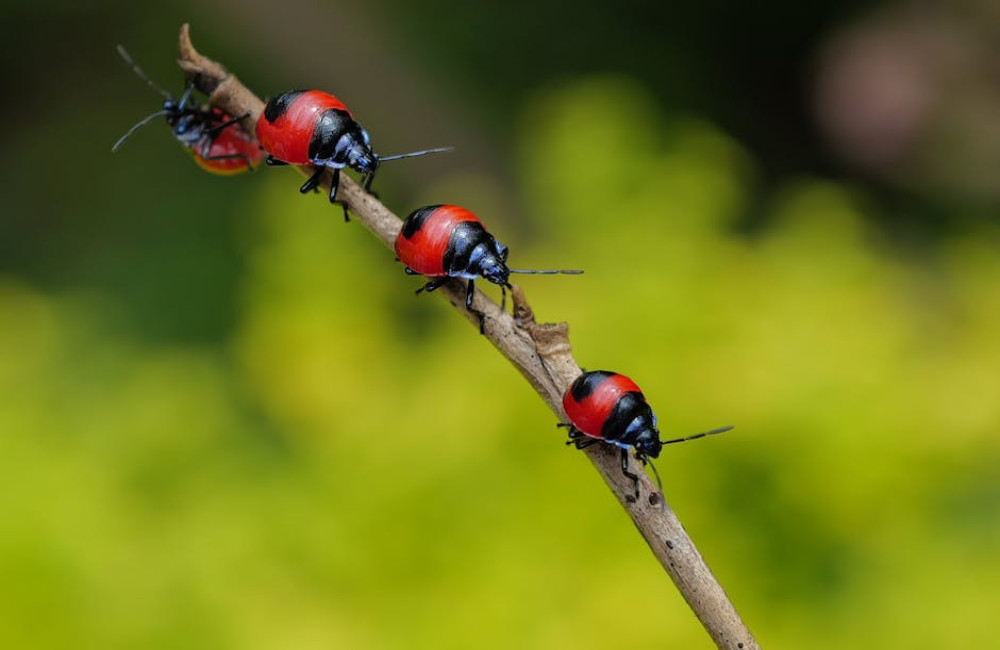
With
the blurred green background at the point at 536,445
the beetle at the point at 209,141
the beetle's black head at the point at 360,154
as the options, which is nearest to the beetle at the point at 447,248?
the beetle's black head at the point at 360,154

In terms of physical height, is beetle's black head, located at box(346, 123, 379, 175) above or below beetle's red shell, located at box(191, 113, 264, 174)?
below

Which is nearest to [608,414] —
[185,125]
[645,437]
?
[645,437]

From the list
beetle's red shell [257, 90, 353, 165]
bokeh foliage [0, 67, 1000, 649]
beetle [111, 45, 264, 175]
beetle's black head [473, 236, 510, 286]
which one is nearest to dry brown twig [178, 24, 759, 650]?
beetle's red shell [257, 90, 353, 165]

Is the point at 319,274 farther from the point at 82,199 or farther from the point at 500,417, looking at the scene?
the point at 82,199

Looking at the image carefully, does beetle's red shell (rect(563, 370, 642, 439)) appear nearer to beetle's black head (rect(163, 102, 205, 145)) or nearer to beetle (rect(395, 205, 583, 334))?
beetle (rect(395, 205, 583, 334))

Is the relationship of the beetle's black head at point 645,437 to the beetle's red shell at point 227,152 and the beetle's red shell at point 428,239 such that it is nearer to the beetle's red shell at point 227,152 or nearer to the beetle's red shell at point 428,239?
the beetle's red shell at point 428,239

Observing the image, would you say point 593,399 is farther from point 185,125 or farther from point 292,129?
point 185,125
